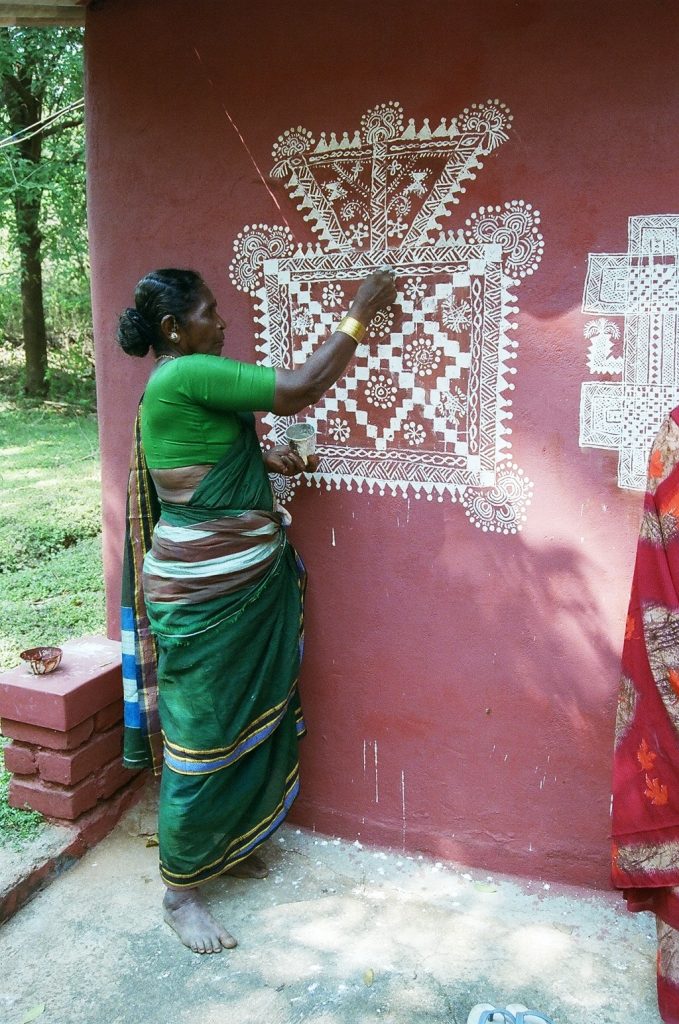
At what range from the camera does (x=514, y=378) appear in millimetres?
2352

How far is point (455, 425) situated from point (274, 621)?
2.66 ft

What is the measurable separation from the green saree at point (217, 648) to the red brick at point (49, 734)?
1.42ft

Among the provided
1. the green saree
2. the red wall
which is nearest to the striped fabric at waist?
the green saree

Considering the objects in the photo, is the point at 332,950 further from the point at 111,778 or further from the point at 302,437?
the point at 302,437

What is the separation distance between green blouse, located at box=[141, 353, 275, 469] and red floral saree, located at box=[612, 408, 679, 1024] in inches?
40.3

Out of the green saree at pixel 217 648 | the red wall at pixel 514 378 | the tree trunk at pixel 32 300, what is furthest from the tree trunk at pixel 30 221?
the green saree at pixel 217 648

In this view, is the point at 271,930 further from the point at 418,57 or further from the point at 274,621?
the point at 418,57

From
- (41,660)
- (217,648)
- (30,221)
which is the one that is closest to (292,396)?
(217,648)

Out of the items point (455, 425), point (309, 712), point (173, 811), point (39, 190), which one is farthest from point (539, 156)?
point (39, 190)

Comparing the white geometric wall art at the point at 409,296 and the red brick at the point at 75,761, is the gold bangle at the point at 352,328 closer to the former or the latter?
the white geometric wall art at the point at 409,296

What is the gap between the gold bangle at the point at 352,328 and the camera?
7.39 feet

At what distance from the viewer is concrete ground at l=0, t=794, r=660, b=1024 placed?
7.04ft

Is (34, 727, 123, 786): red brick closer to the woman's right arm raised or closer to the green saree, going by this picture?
the green saree

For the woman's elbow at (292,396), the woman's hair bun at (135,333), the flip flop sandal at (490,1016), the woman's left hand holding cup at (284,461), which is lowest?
the flip flop sandal at (490,1016)
